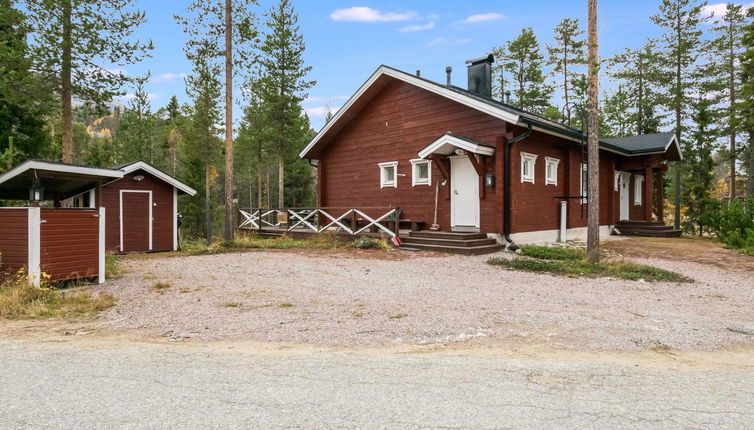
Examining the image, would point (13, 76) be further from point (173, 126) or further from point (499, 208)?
point (173, 126)

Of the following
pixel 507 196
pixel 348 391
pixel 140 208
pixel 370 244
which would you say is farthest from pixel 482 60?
pixel 348 391

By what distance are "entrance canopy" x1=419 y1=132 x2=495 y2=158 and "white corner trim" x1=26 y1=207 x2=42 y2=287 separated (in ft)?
31.7

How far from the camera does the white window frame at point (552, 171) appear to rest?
14.5 metres

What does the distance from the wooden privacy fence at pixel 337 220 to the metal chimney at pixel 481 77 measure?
6027mm

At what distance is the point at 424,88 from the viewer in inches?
575

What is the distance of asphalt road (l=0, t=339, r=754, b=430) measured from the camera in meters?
2.65

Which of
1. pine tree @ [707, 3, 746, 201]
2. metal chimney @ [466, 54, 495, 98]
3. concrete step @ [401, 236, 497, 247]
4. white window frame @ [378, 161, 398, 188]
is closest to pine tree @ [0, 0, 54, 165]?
white window frame @ [378, 161, 398, 188]

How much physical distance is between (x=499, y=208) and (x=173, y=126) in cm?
4030

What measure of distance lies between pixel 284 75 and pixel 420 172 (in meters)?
15.7

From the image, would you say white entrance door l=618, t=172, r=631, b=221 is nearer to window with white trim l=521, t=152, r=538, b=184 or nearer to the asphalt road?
window with white trim l=521, t=152, r=538, b=184

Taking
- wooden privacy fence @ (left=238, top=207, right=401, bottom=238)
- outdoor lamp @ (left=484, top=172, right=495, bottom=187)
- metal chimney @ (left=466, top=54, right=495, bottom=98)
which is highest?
metal chimney @ (left=466, top=54, right=495, bottom=98)

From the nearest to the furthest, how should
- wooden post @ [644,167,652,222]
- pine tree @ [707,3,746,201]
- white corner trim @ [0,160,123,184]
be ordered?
white corner trim @ [0,160,123,184]
wooden post @ [644,167,652,222]
pine tree @ [707,3,746,201]

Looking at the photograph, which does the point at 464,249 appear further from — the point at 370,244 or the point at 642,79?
the point at 642,79

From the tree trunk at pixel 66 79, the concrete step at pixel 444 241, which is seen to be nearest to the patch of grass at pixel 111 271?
the concrete step at pixel 444 241
